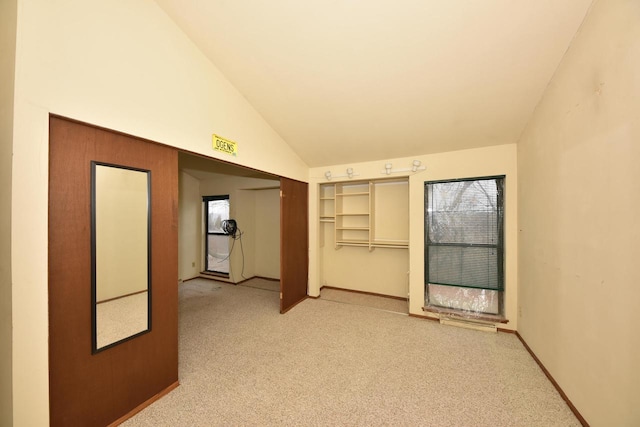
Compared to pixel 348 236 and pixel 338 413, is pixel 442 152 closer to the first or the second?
pixel 348 236

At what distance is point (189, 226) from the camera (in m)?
5.07

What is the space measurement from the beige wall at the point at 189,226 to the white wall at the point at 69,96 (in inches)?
141

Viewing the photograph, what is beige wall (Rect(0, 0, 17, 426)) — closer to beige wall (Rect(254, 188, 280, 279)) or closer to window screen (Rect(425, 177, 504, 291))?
window screen (Rect(425, 177, 504, 291))

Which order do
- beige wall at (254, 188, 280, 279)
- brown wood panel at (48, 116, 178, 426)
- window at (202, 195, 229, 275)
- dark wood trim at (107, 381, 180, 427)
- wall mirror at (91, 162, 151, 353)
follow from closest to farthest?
brown wood panel at (48, 116, 178, 426) < wall mirror at (91, 162, 151, 353) < dark wood trim at (107, 381, 180, 427) < beige wall at (254, 188, 280, 279) < window at (202, 195, 229, 275)

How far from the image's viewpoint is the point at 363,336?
2.66 m

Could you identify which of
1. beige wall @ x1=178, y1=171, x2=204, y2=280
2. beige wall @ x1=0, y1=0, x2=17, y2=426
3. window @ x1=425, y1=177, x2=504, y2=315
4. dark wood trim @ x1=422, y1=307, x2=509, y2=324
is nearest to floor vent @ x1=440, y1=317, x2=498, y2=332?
dark wood trim @ x1=422, y1=307, x2=509, y2=324

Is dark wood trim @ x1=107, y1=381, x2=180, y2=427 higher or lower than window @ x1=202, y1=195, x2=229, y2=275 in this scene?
lower

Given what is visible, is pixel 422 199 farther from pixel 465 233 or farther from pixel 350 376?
pixel 350 376

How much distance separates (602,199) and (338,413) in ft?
7.31

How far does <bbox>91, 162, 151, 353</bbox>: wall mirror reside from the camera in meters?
1.42

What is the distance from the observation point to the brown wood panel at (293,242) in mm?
3289

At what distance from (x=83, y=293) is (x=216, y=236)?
4.21 metres

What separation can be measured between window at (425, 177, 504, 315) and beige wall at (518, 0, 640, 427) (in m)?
0.71

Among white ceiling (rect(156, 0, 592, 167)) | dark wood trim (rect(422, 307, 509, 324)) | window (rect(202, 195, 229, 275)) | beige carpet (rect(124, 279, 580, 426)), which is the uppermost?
white ceiling (rect(156, 0, 592, 167))
